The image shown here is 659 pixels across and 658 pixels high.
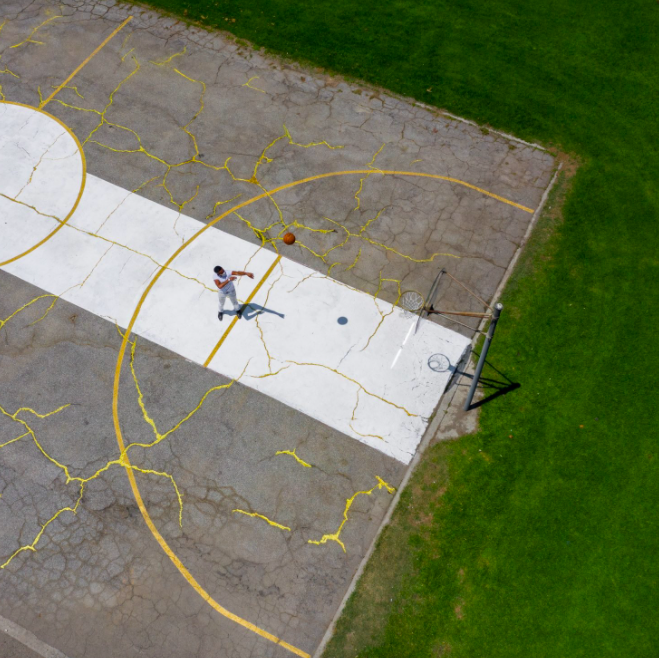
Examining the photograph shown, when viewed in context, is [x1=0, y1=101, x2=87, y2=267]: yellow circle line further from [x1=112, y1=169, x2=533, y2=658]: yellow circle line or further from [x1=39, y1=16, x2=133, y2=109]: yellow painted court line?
[x1=112, y1=169, x2=533, y2=658]: yellow circle line

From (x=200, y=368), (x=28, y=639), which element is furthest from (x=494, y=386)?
(x=28, y=639)

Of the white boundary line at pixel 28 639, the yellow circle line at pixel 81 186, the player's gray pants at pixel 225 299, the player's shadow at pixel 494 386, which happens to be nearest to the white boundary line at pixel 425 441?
the player's shadow at pixel 494 386

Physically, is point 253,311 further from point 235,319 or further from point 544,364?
point 544,364

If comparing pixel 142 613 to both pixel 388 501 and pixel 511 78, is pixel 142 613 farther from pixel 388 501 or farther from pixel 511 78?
pixel 511 78

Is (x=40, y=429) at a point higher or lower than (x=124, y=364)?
lower

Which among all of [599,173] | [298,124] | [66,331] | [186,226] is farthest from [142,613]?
[599,173]
